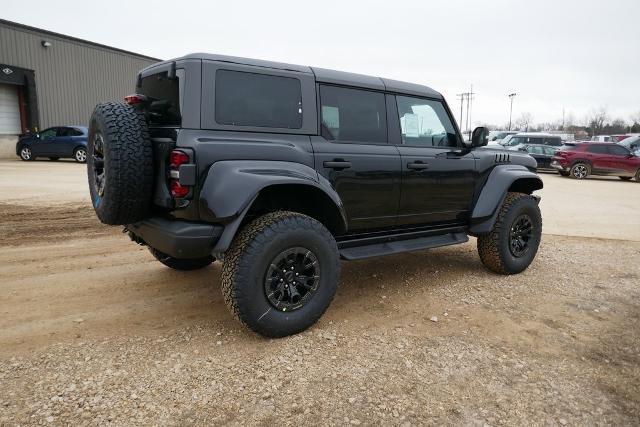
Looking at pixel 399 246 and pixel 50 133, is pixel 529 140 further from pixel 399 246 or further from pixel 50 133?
pixel 50 133

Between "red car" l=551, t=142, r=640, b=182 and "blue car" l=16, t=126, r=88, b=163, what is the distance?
18916mm

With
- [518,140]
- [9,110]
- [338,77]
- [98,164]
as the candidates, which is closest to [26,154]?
[9,110]

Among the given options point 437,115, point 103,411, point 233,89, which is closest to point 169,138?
point 233,89

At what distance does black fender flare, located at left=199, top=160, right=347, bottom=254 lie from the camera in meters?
2.84

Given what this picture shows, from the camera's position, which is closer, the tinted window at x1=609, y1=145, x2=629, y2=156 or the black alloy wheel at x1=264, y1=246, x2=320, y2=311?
the black alloy wheel at x1=264, y1=246, x2=320, y2=311

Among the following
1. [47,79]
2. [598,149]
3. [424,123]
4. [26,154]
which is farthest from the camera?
[47,79]

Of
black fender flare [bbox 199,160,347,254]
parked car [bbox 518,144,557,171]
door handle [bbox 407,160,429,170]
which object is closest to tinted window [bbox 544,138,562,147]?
parked car [bbox 518,144,557,171]

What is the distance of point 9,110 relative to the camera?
20406 millimetres

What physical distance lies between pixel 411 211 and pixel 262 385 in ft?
7.02

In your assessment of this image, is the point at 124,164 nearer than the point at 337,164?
Yes

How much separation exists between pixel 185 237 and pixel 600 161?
1843cm

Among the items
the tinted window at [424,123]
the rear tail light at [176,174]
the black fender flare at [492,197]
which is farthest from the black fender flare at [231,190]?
the black fender flare at [492,197]

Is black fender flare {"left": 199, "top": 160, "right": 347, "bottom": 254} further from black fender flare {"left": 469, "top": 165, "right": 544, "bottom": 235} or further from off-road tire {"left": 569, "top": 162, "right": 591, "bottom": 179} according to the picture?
off-road tire {"left": 569, "top": 162, "right": 591, "bottom": 179}

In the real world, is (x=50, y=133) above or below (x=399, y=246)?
above
